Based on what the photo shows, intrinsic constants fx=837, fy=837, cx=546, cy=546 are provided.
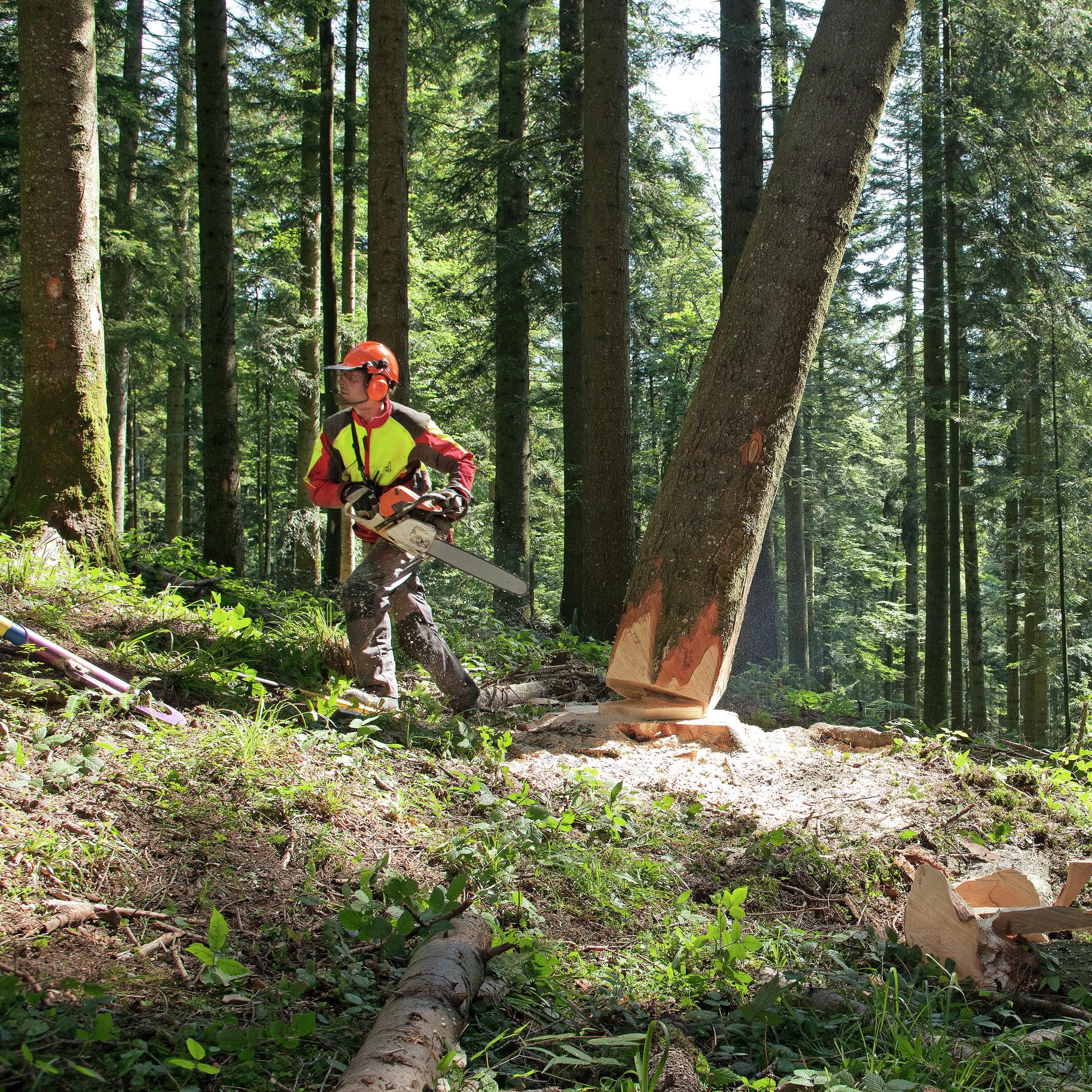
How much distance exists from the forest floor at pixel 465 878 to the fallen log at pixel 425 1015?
8 centimetres

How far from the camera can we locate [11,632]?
3578mm

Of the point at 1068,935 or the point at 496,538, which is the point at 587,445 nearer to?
the point at 496,538

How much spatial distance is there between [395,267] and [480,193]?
6.71m

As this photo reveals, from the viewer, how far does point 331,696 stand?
172 inches

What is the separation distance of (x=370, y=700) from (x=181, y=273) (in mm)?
14571

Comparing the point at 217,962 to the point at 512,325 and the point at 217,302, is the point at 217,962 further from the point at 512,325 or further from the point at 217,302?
the point at 512,325

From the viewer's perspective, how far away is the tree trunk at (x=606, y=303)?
Answer: 827cm

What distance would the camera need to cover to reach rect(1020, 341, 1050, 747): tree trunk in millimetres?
14828

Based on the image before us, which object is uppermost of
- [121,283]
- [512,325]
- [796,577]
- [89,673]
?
[121,283]

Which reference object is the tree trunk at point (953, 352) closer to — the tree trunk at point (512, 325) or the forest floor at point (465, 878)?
the tree trunk at point (512, 325)

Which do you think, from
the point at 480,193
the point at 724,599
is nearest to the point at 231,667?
the point at 724,599

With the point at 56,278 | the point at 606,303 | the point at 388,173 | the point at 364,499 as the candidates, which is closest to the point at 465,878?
the point at 364,499

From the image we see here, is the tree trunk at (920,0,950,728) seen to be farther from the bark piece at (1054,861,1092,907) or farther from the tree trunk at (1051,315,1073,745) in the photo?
the bark piece at (1054,861,1092,907)

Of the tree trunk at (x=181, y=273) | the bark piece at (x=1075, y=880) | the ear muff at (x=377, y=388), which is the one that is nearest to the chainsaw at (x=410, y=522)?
the ear muff at (x=377, y=388)
